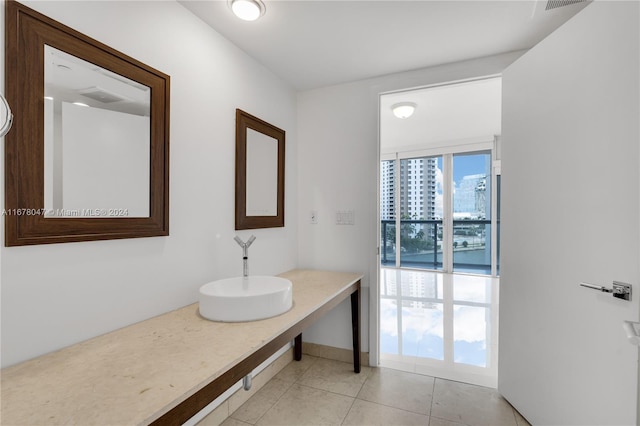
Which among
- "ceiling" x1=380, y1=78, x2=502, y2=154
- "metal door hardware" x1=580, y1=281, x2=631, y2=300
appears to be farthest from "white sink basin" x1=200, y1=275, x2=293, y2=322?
"ceiling" x1=380, y1=78, x2=502, y2=154

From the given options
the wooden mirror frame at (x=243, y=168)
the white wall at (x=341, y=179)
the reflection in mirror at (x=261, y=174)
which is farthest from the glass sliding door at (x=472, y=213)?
the wooden mirror frame at (x=243, y=168)

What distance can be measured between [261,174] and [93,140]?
112 cm

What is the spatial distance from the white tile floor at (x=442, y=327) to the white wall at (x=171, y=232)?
4.82ft

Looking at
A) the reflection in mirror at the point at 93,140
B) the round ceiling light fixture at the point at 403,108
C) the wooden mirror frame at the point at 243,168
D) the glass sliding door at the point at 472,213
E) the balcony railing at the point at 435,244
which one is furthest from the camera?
the balcony railing at the point at 435,244

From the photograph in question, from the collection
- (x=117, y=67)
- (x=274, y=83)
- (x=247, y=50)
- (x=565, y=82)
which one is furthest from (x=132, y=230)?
(x=565, y=82)

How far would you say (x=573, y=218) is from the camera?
1456mm

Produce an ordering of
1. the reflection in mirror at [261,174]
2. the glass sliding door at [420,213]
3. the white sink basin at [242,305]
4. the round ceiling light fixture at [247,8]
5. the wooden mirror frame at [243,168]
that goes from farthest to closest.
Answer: the glass sliding door at [420,213] < the reflection in mirror at [261,174] < the wooden mirror frame at [243,168] < the round ceiling light fixture at [247,8] < the white sink basin at [242,305]

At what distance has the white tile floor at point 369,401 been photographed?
71.1 inches

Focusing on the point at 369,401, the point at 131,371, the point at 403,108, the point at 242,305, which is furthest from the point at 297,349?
the point at 403,108

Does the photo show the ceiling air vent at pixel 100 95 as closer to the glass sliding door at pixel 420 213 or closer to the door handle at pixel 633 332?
the door handle at pixel 633 332

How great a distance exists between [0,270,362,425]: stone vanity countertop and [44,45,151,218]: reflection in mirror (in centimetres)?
49

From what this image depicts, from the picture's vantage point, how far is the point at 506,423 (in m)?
1.77

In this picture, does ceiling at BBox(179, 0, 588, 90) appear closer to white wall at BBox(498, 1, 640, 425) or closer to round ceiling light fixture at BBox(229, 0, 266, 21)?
round ceiling light fixture at BBox(229, 0, 266, 21)

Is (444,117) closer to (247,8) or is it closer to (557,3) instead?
(557,3)
